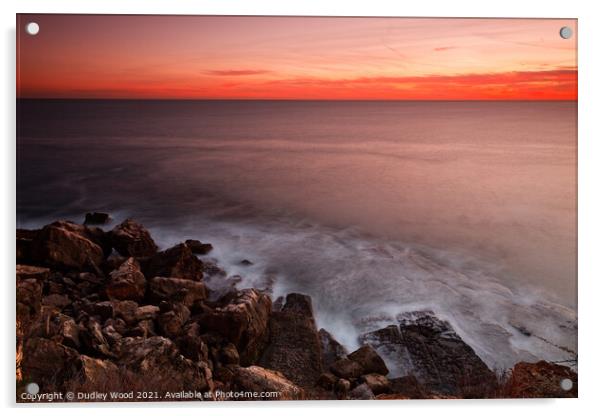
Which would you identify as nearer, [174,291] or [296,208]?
[174,291]

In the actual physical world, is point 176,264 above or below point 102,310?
above

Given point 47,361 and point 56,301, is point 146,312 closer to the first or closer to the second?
point 56,301

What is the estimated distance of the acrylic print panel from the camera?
17.0ft

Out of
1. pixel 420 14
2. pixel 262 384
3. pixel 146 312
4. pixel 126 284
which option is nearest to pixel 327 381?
pixel 262 384

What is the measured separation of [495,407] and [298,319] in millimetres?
1718

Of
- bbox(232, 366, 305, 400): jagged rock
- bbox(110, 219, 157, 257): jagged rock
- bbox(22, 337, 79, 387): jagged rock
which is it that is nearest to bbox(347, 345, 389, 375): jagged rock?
bbox(232, 366, 305, 400): jagged rock

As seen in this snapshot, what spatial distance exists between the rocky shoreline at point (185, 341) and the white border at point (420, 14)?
94mm

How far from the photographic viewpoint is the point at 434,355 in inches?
209

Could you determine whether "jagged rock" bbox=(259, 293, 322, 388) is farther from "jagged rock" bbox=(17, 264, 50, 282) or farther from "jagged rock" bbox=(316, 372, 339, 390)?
"jagged rock" bbox=(17, 264, 50, 282)

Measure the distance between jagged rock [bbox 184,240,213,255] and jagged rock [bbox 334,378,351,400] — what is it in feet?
4.99

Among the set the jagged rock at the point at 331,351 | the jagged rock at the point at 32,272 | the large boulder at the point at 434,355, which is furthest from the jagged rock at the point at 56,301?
the large boulder at the point at 434,355

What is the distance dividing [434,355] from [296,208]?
1686 millimetres

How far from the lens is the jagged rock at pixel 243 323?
17.1ft

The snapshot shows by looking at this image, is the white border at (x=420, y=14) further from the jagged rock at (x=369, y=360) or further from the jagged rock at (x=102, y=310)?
the jagged rock at (x=102, y=310)
